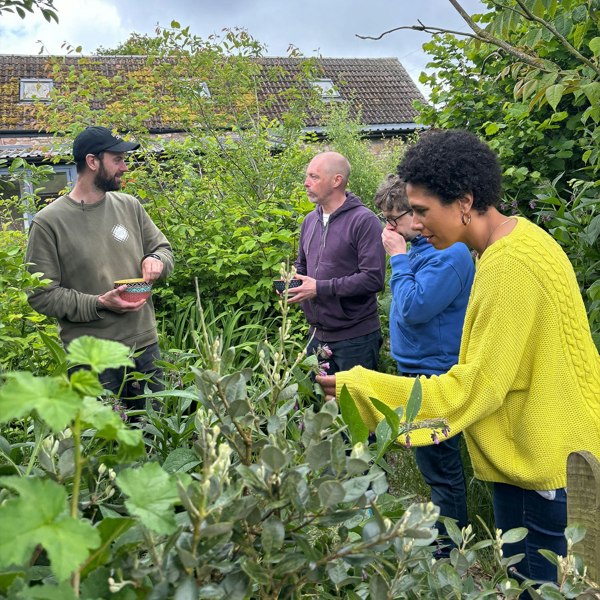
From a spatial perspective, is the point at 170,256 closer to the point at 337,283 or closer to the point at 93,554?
the point at 337,283

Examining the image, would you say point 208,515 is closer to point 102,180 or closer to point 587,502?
point 587,502

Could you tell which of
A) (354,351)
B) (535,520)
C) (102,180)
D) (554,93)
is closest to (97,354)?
(535,520)

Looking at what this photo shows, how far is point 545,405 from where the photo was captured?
75.9 inches

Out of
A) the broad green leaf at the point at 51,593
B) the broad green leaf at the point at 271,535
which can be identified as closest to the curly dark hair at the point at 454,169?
the broad green leaf at the point at 271,535

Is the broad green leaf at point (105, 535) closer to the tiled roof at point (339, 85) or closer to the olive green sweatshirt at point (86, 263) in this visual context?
the olive green sweatshirt at point (86, 263)

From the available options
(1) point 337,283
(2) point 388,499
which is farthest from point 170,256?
(2) point 388,499

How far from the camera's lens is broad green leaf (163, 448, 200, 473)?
1.32 metres

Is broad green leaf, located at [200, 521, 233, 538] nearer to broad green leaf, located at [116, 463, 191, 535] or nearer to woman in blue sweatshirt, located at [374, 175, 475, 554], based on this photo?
broad green leaf, located at [116, 463, 191, 535]

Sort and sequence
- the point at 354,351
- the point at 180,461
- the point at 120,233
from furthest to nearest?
the point at 354,351
the point at 120,233
the point at 180,461

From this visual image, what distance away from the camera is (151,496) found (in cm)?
67

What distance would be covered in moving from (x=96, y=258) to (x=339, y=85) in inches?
832

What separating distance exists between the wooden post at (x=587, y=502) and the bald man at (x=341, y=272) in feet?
8.90

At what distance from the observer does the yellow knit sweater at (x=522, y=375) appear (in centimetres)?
186

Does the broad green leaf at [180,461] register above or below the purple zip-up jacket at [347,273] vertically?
below
